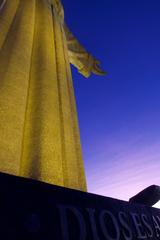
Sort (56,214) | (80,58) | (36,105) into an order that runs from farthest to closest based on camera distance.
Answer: (80,58) < (36,105) < (56,214)

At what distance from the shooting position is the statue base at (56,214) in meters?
0.68

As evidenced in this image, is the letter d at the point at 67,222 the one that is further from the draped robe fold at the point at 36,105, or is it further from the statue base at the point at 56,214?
the draped robe fold at the point at 36,105


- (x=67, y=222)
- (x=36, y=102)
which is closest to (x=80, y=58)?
(x=36, y=102)

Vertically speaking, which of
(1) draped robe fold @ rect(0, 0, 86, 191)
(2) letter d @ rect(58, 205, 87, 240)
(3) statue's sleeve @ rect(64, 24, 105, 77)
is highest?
→ (3) statue's sleeve @ rect(64, 24, 105, 77)

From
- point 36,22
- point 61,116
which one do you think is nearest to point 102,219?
point 61,116

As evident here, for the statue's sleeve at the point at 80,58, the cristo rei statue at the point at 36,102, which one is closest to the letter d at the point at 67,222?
the cristo rei statue at the point at 36,102

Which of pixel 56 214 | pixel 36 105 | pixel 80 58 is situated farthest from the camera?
pixel 80 58

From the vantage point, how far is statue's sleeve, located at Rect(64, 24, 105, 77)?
3.72 m

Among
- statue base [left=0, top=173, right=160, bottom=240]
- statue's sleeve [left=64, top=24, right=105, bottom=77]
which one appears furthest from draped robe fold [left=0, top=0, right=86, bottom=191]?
statue's sleeve [left=64, top=24, right=105, bottom=77]

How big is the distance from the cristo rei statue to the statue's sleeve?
0.80m

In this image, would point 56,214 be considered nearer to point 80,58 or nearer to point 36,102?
point 36,102

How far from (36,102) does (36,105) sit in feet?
0.10

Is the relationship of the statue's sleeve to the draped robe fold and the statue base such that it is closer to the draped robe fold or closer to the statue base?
the draped robe fold

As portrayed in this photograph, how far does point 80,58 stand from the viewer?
3.80 m
